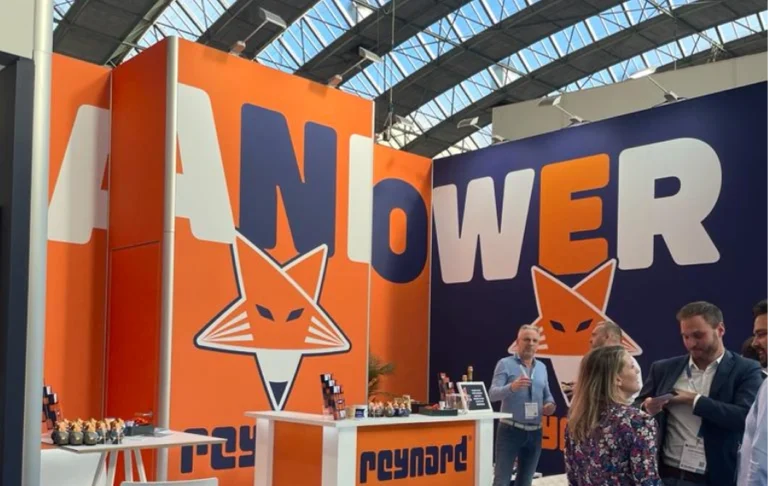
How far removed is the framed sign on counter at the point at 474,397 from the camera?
18.6ft

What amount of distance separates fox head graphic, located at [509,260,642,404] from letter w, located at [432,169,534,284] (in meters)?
0.51

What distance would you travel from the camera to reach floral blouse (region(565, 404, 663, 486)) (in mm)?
2533

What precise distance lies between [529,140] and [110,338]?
4.69 meters

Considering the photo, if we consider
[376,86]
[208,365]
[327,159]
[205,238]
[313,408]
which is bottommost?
[313,408]

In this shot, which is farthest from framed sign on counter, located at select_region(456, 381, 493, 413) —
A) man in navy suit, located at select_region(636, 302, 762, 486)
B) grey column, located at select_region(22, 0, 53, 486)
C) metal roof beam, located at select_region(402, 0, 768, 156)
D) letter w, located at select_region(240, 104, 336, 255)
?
metal roof beam, located at select_region(402, 0, 768, 156)

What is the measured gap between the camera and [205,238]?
6250 millimetres

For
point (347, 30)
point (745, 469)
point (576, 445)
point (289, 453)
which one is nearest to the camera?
point (745, 469)

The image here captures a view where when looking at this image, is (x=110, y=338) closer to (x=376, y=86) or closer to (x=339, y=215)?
(x=339, y=215)

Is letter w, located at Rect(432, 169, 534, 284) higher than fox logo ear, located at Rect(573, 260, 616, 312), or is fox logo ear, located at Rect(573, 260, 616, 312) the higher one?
letter w, located at Rect(432, 169, 534, 284)

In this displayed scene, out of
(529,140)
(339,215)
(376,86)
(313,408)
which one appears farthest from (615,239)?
(376,86)

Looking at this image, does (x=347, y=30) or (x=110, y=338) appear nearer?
(x=110, y=338)

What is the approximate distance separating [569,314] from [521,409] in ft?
8.47

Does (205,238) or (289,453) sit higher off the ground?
(205,238)

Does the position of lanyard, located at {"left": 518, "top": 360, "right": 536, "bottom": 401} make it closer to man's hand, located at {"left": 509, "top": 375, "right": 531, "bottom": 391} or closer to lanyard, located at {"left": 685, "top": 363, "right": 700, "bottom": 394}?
man's hand, located at {"left": 509, "top": 375, "right": 531, "bottom": 391}
